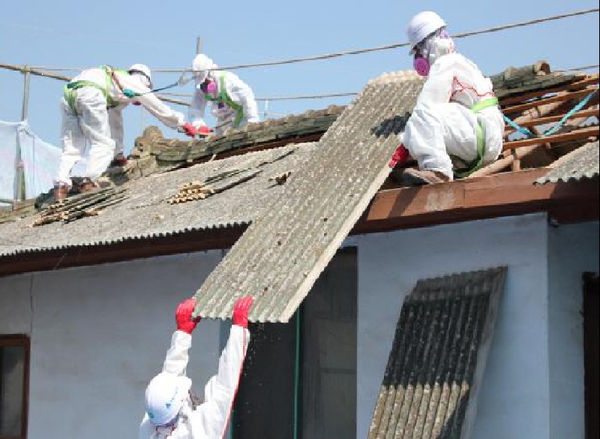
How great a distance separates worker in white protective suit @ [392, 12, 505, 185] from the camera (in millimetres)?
7410

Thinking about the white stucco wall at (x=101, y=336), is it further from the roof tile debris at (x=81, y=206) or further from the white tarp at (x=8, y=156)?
the white tarp at (x=8, y=156)

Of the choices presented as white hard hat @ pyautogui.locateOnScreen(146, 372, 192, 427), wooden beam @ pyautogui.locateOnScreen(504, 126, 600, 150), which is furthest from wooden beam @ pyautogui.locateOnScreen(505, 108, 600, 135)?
white hard hat @ pyautogui.locateOnScreen(146, 372, 192, 427)

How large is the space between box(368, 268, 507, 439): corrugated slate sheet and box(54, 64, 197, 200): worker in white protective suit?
615cm

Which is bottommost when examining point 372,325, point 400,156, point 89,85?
point 372,325

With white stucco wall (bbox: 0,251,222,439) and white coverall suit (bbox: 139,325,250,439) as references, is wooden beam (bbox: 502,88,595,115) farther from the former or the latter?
white coverall suit (bbox: 139,325,250,439)

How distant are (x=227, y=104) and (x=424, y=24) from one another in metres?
7.68

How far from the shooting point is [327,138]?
8672 mm

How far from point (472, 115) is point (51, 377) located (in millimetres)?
4585

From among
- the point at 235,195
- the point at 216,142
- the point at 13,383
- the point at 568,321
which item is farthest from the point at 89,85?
the point at 568,321

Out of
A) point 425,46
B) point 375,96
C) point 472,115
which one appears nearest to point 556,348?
point 472,115

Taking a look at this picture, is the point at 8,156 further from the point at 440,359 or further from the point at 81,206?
the point at 440,359

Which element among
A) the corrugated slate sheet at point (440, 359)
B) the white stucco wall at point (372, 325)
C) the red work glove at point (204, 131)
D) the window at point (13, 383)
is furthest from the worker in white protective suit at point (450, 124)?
the red work glove at point (204, 131)

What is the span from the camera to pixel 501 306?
7227 mm

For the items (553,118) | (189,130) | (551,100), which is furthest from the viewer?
(189,130)
